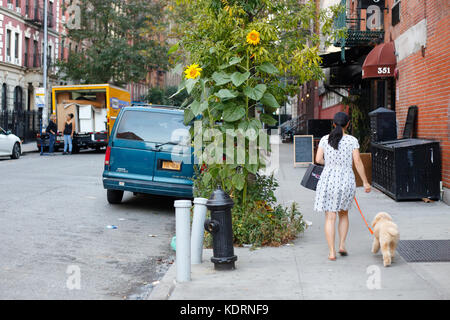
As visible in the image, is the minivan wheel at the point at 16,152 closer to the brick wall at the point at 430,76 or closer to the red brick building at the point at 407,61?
the red brick building at the point at 407,61

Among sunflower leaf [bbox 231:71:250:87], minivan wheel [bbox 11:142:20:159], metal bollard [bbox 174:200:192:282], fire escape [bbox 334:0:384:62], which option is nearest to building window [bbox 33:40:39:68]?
minivan wheel [bbox 11:142:20:159]

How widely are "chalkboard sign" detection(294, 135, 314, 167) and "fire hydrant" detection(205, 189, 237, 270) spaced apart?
1427cm

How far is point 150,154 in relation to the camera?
35.9ft

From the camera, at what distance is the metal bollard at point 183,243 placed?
593cm

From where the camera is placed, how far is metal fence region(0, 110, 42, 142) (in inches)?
1384

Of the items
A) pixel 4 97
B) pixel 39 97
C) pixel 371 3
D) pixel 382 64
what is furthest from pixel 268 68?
pixel 4 97

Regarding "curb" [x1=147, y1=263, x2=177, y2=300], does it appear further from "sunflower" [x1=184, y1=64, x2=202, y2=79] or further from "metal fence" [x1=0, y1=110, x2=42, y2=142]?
"metal fence" [x1=0, y1=110, x2=42, y2=142]

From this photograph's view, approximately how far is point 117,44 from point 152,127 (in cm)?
3549

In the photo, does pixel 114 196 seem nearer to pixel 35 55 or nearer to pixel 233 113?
pixel 233 113

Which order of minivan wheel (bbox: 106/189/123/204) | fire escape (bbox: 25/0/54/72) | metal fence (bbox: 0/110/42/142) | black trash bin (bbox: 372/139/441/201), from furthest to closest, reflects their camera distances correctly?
fire escape (bbox: 25/0/54/72), metal fence (bbox: 0/110/42/142), minivan wheel (bbox: 106/189/123/204), black trash bin (bbox: 372/139/441/201)

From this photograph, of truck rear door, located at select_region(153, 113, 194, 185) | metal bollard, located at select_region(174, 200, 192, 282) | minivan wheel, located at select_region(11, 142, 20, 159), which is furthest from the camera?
minivan wheel, located at select_region(11, 142, 20, 159)

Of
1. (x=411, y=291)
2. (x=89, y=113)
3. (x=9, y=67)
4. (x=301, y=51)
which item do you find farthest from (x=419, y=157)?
(x=9, y=67)

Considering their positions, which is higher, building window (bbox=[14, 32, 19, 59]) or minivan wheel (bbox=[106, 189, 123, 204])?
building window (bbox=[14, 32, 19, 59])

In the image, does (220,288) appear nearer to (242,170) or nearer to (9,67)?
(242,170)
